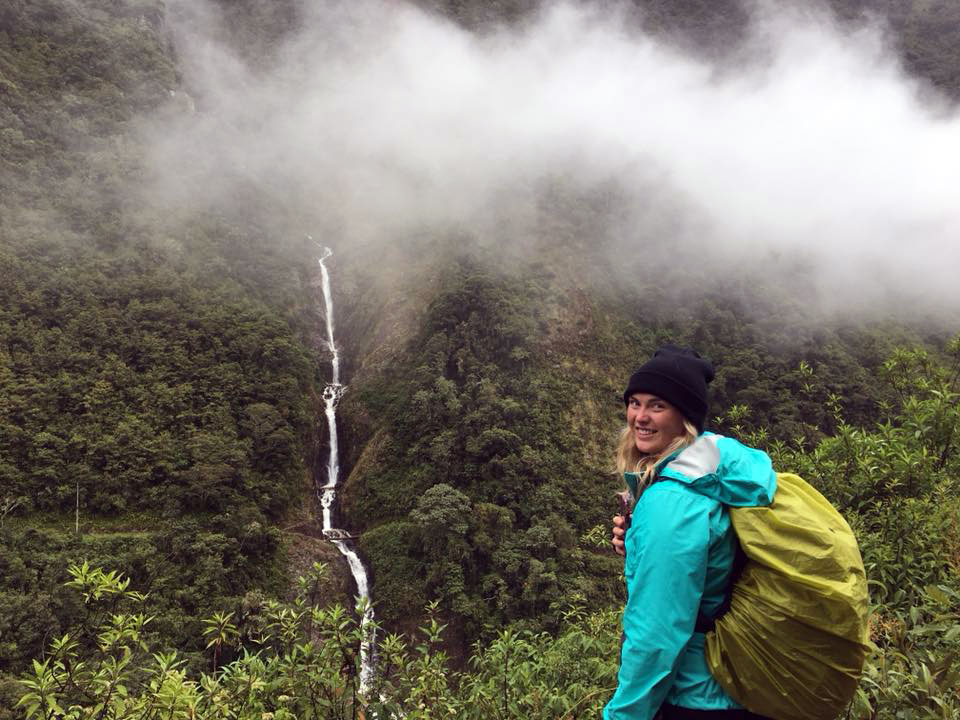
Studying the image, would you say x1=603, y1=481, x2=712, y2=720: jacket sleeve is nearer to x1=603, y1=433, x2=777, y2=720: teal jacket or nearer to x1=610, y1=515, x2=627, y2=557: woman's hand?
x1=603, y1=433, x2=777, y2=720: teal jacket

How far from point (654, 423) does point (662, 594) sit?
1.61ft

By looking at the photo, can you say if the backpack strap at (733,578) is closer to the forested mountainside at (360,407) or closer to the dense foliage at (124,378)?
the forested mountainside at (360,407)

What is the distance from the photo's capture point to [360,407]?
2866cm

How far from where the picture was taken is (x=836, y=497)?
11.8 ft

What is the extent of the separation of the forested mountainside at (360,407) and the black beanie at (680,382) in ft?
4.02

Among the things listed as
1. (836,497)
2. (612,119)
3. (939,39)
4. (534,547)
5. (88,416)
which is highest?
(939,39)

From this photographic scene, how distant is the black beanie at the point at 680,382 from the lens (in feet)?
4.91

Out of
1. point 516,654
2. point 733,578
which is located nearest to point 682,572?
point 733,578

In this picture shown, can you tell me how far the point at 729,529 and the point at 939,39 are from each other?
302ft

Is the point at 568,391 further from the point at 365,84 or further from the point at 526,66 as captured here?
the point at 526,66

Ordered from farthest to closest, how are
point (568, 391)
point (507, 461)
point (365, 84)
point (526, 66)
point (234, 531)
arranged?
point (526, 66)
point (365, 84)
point (568, 391)
point (507, 461)
point (234, 531)

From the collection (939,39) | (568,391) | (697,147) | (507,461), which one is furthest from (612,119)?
(507,461)

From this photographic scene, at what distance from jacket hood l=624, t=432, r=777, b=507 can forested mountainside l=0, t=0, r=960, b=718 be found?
3.82ft

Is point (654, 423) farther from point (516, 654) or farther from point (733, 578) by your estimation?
point (516, 654)
